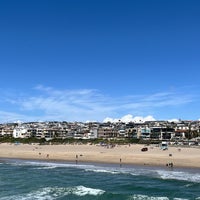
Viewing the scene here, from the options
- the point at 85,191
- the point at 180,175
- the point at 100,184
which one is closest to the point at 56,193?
the point at 85,191

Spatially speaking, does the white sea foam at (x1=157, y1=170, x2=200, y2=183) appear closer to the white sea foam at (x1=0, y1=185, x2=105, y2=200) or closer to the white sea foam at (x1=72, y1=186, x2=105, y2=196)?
the white sea foam at (x1=72, y1=186, x2=105, y2=196)

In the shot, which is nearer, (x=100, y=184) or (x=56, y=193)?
(x=56, y=193)

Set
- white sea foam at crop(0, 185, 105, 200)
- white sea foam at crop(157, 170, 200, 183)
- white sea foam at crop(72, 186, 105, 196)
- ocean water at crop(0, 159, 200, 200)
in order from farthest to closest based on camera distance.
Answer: white sea foam at crop(157, 170, 200, 183) < white sea foam at crop(72, 186, 105, 196) < ocean water at crop(0, 159, 200, 200) < white sea foam at crop(0, 185, 105, 200)

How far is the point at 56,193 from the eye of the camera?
3847 cm

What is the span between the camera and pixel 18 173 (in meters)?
54.1

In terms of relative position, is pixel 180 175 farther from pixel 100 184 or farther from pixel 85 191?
pixel 85 191

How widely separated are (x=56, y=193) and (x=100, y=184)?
6.73m

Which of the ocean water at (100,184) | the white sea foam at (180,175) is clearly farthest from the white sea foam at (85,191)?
the white sea foam at (180,175)

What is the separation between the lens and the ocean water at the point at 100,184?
1447 inches

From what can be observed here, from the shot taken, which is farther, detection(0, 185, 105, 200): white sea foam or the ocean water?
the ocean water

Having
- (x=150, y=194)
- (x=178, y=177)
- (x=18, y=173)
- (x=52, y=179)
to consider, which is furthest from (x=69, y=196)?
(x=18, y=173)

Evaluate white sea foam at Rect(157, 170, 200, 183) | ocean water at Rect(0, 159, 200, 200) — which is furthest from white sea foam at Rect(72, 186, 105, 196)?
white sea foam at Rect(157, 170, 200, 183)

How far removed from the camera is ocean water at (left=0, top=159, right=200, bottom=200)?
121 feet

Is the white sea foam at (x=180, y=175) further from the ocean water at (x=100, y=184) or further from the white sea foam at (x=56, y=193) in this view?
the white sea foam at (x=56, y=193)
